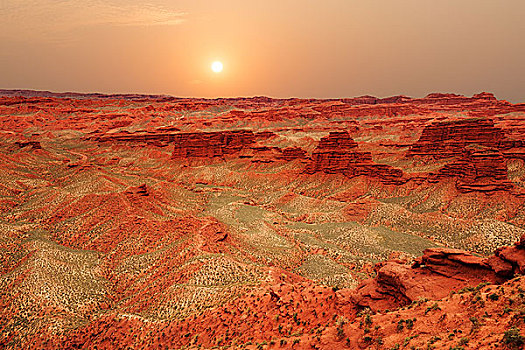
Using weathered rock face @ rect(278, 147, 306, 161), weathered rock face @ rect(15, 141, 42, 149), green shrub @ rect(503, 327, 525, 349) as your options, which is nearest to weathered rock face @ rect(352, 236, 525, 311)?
green shrub @ rect(503, 327, 525, 349)

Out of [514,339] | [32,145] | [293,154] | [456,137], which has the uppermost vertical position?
[456,137]

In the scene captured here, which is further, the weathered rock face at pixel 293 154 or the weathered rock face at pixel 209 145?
the weathered rock face at pixel 209 145

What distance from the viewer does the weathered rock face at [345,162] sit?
57.8m

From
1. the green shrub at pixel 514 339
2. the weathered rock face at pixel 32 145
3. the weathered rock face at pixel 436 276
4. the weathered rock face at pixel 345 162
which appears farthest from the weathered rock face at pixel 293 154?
the weathered rock face at pixel 32 145

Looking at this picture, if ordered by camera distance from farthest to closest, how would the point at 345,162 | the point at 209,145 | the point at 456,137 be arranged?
the point at 209,145 → the point at 456,137 → the point at 345,162

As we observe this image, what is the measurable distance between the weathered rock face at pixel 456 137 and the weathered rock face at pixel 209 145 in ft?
188

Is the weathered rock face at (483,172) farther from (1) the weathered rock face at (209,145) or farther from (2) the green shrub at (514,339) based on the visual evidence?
(1) the weathered rock face at (209,145)

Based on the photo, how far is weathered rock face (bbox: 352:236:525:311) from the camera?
43.1 feet

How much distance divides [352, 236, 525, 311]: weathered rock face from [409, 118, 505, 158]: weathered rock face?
63357 millimetres

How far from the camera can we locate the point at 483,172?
46125 mm

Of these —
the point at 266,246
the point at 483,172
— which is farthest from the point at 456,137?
the point at 266,246

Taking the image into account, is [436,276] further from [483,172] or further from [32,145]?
[32,145]

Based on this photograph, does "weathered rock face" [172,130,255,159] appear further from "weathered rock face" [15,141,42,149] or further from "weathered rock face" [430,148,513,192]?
"weathered rock face" [430,148,513,192]

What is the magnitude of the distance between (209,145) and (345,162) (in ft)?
169
